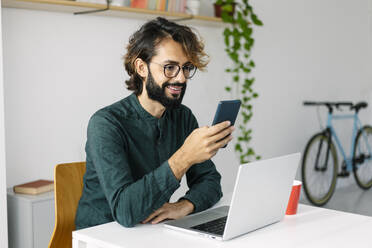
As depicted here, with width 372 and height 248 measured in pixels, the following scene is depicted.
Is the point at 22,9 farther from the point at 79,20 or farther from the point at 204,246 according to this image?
the point at 204,246

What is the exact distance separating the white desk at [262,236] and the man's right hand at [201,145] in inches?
7.8

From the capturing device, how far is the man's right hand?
150cm

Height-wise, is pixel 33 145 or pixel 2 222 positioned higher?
pixel 33 145

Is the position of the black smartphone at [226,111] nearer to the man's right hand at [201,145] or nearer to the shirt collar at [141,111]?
the man's right hand at [201,145]

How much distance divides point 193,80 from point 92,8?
3.56 ft

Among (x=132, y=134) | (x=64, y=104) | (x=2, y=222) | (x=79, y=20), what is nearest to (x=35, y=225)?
(x=2, y=222)

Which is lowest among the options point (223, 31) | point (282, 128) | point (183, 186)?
point (183, 186)

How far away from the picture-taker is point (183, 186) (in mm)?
3697

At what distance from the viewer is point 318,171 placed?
4.88 meters

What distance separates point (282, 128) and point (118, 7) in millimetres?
2111

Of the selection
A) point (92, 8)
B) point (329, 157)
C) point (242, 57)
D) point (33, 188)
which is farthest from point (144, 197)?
point (329, 157)

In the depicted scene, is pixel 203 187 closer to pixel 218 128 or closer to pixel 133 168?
pixel 133 168

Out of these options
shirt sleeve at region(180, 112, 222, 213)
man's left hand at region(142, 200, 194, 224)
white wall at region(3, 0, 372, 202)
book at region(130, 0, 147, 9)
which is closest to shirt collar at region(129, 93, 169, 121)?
shirt sleeve at region(180, 112, 222, 213)

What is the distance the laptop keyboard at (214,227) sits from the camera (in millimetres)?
1460
